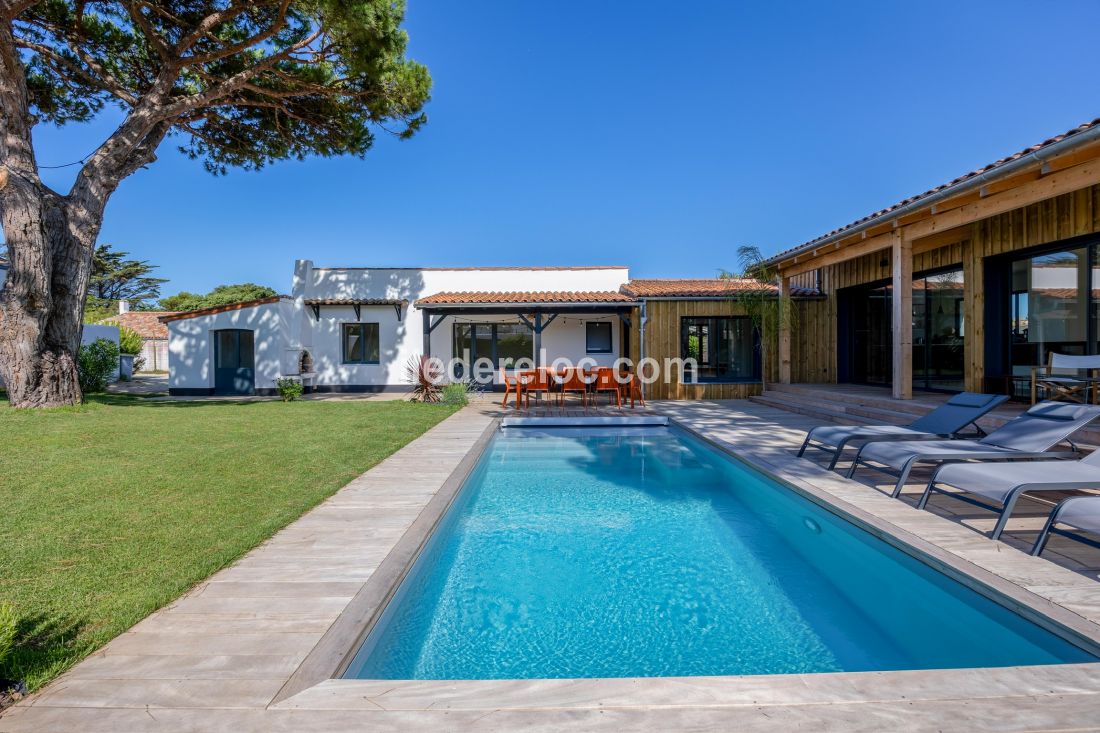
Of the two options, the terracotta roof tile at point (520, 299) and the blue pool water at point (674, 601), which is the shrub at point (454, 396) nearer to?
the terracotta roof tile at point (520, 299)

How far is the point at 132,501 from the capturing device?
406 centimetres

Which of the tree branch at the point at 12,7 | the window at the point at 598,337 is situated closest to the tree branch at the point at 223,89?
the tree branch at the point at 12,7

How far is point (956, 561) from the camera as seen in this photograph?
285 centimetres

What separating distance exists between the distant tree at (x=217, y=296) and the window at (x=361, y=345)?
32565 mm

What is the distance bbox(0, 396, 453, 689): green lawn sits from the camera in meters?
2.34

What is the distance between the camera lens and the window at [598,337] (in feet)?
49.8

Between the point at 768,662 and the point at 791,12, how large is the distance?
14.7 metres

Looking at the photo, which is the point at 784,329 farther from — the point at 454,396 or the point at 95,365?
the point at 95,365

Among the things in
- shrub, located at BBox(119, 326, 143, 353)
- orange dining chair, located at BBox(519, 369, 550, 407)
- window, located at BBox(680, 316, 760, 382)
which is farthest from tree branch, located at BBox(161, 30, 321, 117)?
shrub, located at BBox(119, 326, 143, 353)

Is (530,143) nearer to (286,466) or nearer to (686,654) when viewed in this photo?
(286,466)

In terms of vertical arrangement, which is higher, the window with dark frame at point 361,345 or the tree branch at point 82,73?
the tree branch at point 82,73

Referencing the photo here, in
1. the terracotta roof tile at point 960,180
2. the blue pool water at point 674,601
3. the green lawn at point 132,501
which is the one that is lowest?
the blue pool water at point 674,601

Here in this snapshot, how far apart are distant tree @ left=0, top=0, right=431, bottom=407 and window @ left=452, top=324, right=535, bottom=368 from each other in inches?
237

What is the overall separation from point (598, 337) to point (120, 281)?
51727mm
